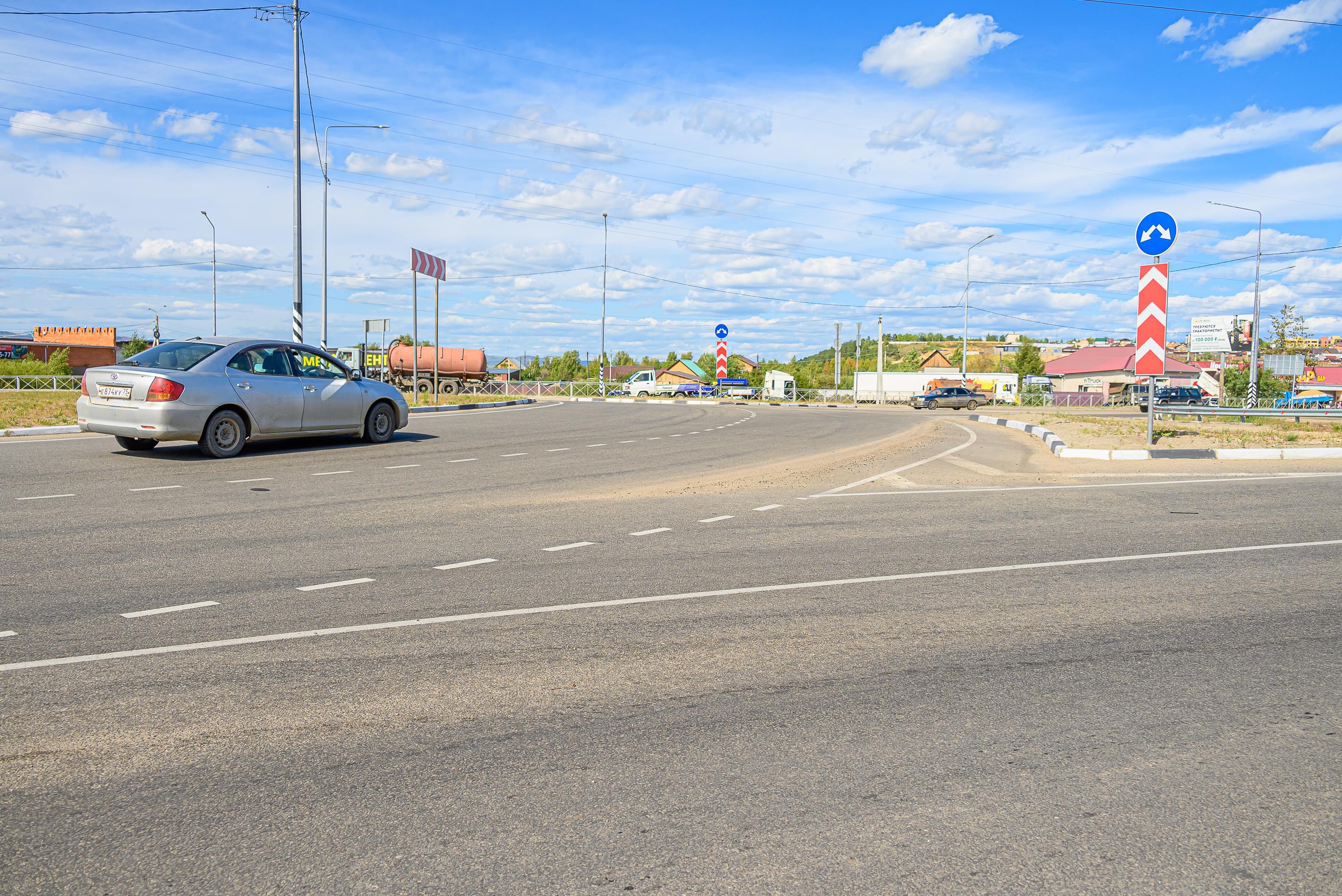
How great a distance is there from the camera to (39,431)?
54.7 feet

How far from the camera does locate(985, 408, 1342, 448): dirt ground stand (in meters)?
18.6

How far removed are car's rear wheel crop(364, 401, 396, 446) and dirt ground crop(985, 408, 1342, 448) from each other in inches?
497

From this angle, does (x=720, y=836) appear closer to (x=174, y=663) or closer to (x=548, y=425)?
(x=174, y=663)

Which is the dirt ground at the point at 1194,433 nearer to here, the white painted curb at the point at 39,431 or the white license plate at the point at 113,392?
the white license plate at the point at 113,392

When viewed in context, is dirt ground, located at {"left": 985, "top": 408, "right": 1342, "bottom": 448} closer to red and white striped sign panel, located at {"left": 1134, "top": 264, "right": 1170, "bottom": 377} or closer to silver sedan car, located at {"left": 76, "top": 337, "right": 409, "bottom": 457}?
red and white striped sign panel, located at {"left": 1134, "top": 264, "right": 1170, "bottom": 377}

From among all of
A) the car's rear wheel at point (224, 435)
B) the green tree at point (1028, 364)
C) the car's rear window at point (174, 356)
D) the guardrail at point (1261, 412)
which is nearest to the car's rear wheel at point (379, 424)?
the car's rear wheel at point (224, 435)

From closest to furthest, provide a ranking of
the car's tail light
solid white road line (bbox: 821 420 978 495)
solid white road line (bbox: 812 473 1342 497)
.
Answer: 1. solid white road line (bbox: 812 473 1342 497)
2. solid white road line (bbox: 821 420 978 495)
3. the car's tail light

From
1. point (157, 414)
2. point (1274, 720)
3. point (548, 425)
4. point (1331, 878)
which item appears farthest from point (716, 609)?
point (548, 425)

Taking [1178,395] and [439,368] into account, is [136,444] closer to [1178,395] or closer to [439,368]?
[439,368]

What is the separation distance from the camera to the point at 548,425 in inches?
914

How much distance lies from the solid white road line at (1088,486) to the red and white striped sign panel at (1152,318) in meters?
3.14

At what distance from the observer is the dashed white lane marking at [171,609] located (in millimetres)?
5625

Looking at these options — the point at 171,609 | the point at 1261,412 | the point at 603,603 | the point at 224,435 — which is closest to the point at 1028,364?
the point at 1261,412

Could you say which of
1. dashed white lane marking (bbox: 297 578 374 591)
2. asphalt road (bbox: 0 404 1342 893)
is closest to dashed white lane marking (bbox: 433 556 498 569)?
asphalt road (bbox: 0 404 1342 893)
